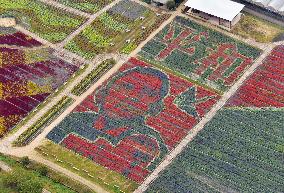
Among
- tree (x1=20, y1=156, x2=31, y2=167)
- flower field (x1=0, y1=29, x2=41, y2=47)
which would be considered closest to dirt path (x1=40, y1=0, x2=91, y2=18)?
flower field (x1=0, y1=29, x2=41, y2=47)

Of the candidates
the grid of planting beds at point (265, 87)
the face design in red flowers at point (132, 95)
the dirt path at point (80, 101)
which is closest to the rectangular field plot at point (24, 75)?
the dirt path at point (80, 101)

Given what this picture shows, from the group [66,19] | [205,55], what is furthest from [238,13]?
[66,19]

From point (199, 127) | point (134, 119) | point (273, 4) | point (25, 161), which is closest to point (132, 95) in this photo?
point (134, 119)

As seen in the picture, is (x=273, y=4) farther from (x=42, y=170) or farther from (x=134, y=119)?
(x=42, y=170)

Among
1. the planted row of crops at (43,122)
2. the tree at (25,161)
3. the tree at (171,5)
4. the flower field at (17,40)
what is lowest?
the tree at (25,161)

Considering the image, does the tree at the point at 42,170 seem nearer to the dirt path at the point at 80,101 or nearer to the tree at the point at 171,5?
the dirt path at the point at 80,101

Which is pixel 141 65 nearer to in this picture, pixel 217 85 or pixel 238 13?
pixel 217 85
